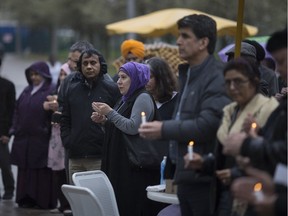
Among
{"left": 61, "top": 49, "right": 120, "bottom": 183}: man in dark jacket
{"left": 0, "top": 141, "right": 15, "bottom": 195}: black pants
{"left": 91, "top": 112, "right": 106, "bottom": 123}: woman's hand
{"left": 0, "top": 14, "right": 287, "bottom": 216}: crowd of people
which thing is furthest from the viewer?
{"left": 0, "top": 141, "right": 15, "bottom": 195}: black pants

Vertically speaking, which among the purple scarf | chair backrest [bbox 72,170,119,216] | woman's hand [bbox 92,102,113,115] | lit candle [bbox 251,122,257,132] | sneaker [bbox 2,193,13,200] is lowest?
sneaker [bbox 2,193,13,200]

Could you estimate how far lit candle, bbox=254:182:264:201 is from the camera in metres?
4.41

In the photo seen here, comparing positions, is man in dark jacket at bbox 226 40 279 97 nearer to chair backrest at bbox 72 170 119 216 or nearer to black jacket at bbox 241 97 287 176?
chair backrest at bbox 72 170 119 216

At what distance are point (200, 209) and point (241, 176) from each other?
2.15 feet

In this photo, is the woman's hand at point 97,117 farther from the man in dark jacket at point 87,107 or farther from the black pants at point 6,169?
the black pants at point 6,169

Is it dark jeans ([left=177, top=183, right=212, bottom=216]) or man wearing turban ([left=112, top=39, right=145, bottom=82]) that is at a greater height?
man wearing turban ([left=112, top=39, right=145, bottom=82])

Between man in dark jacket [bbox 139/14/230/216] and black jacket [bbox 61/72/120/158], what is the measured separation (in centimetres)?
298

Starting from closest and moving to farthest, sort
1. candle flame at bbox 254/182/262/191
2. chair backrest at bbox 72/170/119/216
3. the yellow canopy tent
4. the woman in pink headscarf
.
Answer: candle flame at bbox 254/182/262/191
chair backrest at bbox 72/170/119/216
the woman in pink headscarf
the yellow canopy tent

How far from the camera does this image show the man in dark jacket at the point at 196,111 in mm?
5531

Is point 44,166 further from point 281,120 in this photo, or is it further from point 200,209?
point 281,120

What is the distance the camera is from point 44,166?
1102 cm

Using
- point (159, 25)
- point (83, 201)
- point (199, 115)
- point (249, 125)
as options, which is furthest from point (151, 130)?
point (159, 25)

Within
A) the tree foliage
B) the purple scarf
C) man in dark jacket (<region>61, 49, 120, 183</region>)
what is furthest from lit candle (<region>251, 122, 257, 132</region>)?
the tree foliage

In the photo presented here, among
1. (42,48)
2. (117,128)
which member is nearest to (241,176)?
(117,128)
